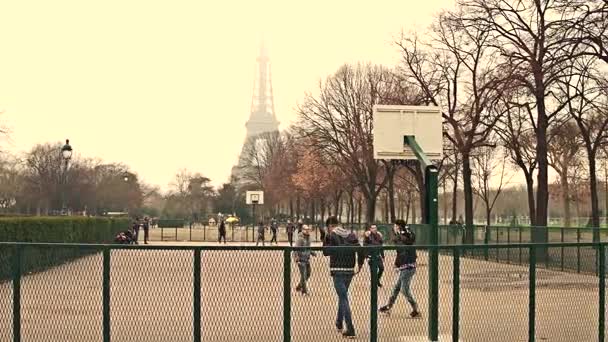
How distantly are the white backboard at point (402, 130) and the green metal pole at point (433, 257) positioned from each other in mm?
984

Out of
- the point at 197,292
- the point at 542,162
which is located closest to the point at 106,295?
the point at 197,292

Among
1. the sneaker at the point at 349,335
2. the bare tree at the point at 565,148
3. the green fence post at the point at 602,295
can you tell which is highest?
the bare tree at the point at 565,148

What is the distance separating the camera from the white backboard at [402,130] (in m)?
12.4

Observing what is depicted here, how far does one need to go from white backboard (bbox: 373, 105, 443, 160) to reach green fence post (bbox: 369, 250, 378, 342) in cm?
274

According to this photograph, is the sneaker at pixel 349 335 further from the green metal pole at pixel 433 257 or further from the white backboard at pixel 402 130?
the white backboard at pixel 402 130

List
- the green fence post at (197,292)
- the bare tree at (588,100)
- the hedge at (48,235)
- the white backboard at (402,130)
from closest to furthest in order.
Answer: the green fence post at (197,292) < the hedge at (48,235) < the white backboard at (402,130) < the bare tree at (588,100)

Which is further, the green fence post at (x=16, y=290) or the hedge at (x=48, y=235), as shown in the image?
the hedge at (x=48, y=235)

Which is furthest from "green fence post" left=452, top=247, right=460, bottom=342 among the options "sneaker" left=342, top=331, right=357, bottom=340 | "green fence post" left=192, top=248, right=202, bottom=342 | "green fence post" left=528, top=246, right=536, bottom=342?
"green fence post" left=192, top=248, right=202, bottom=342

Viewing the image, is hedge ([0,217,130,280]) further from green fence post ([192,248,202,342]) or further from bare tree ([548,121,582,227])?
bare tree ([548,121,582,227])

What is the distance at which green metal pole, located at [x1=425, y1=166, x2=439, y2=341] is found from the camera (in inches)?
412

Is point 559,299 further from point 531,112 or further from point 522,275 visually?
point 531,112

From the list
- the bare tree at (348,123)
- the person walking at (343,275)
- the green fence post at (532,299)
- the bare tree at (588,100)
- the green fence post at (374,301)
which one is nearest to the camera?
the green fence post at (374,301)

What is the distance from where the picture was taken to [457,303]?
34.3 feet

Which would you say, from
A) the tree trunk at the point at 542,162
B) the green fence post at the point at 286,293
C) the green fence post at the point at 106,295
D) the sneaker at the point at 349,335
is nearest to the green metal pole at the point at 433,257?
the sneaker at the point at 349,335
